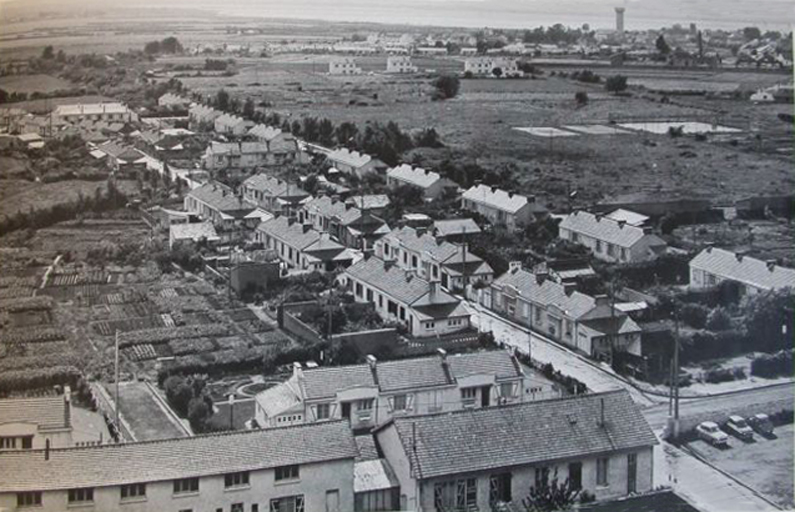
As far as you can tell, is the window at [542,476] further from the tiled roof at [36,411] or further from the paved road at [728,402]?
the tiled roof at [36,411]

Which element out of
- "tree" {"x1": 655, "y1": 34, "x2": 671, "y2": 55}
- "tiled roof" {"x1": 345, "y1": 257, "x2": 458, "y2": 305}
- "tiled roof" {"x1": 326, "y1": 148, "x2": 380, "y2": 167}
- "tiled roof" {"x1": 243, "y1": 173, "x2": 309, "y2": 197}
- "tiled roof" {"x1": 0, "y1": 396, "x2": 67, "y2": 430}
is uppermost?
"tree" {"x1": 655, "y1": 34, "x2": 671, "y2": 55}

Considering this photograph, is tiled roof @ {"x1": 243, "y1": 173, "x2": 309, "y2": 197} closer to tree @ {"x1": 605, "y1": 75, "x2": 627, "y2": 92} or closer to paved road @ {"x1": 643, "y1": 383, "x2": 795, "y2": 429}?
tree @ {"x1": 605, "y1": 75, "x2": 627, "y2": 92}

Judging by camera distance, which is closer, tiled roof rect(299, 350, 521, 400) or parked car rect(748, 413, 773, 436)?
tiled roof rect(299, 350, 521, 400)

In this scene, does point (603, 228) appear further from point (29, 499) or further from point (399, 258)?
point (29, 499)

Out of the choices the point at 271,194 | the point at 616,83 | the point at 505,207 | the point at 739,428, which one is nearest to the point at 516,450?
the point at 739,428

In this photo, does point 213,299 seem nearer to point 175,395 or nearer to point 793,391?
point 175,395

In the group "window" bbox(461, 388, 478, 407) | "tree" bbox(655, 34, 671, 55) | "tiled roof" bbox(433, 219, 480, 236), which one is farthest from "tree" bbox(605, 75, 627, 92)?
"window" bbox(461, 388, 478, 407)
